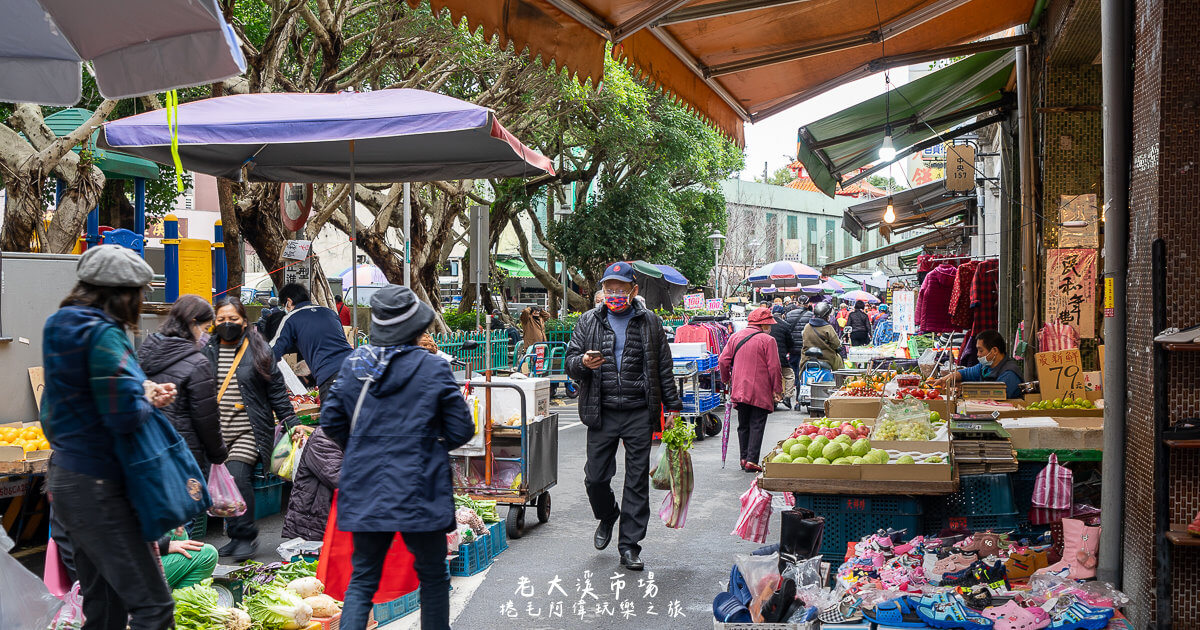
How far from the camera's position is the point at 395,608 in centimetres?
598

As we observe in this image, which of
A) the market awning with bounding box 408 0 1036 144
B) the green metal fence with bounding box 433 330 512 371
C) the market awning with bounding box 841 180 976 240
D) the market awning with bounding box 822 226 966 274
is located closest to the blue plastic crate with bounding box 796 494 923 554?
the market awning with bounding box 408 0 1036 144

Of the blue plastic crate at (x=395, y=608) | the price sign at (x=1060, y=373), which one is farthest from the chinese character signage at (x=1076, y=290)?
the blue plastic crate at (x=395, y=608)

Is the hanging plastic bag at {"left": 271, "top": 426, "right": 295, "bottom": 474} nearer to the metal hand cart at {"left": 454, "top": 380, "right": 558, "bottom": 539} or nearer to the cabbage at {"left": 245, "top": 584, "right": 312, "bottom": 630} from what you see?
the metal hand cart at {"left": 454, "top": 380, "right": 558, "bottom": 539}

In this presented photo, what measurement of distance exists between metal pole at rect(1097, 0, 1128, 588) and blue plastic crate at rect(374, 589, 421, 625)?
382cm

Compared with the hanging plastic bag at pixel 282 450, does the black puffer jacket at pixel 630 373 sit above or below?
above

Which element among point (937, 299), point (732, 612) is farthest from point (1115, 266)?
point (937, 299)

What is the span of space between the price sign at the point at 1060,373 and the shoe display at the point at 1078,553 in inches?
116

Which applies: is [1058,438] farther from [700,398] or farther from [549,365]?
[549,365]

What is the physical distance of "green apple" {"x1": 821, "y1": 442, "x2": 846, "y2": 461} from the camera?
6.24 meters

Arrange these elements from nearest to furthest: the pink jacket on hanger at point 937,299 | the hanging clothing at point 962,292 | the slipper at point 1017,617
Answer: the slipper at point 1017,617, the hanging clothing at point 962,292, the pink jacket on hanger at point 937,299

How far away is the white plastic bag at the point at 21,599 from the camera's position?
14.0 ft

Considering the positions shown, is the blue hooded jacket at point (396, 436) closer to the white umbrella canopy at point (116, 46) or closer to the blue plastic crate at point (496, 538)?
the white umbrella canopy at point (116, 46)

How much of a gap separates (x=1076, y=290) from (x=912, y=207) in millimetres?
12943

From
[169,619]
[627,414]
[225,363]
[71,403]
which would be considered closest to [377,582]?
[169,619]
